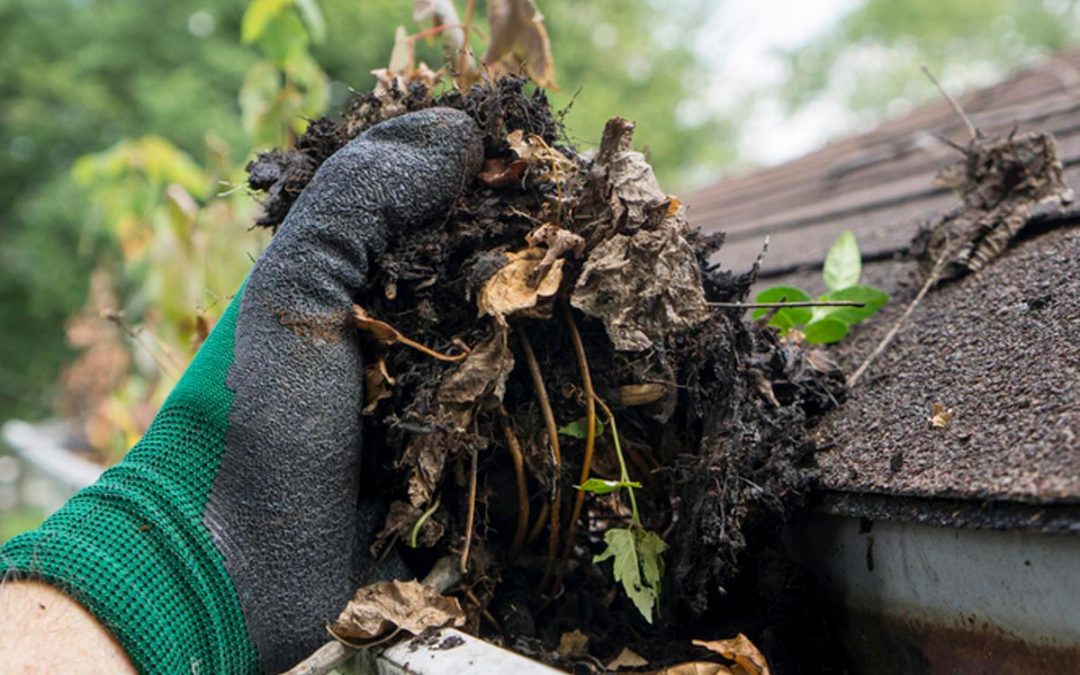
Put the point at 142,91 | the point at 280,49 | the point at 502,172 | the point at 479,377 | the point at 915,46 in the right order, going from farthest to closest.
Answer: the point at 915,46
the point at 142,91
the point at 280,49
the point at 502,172
the point at 479,377

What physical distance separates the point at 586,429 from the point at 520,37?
635 millimetres

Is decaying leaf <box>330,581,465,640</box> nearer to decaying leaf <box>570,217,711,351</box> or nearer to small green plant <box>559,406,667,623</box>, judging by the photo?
small green plant <box>559,406,667,623</box>

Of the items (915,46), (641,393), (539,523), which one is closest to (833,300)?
(641,393)

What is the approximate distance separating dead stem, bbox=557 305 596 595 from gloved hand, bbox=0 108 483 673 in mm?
210

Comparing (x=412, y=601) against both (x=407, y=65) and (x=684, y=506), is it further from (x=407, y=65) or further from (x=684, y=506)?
(x=407, y=65)

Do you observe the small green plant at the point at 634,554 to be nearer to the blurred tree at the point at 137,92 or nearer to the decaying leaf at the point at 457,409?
the decaying leaf at the point at 457,409

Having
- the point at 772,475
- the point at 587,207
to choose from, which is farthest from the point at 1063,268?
the point at 587,207

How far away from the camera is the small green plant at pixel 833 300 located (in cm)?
108

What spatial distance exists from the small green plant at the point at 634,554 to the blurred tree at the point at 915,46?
15.0 metres

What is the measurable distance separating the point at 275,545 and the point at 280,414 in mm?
124

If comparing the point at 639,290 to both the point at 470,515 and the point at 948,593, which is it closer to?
the point at 470,515

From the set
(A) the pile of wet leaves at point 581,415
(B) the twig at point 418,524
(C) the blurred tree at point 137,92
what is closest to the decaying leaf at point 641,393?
(A) the pile of wet leaves at point 581,415

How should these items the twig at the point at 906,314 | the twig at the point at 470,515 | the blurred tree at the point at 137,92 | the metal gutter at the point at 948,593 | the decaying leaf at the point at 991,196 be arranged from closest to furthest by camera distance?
the metal gutter at the point at 948,593 → the twig at the point at 470,515 → the twig at the point at 906,314 → the decaying leaf at the point at 991,196 → the blurred tree at the point at 137,92

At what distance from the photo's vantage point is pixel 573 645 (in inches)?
35.3
